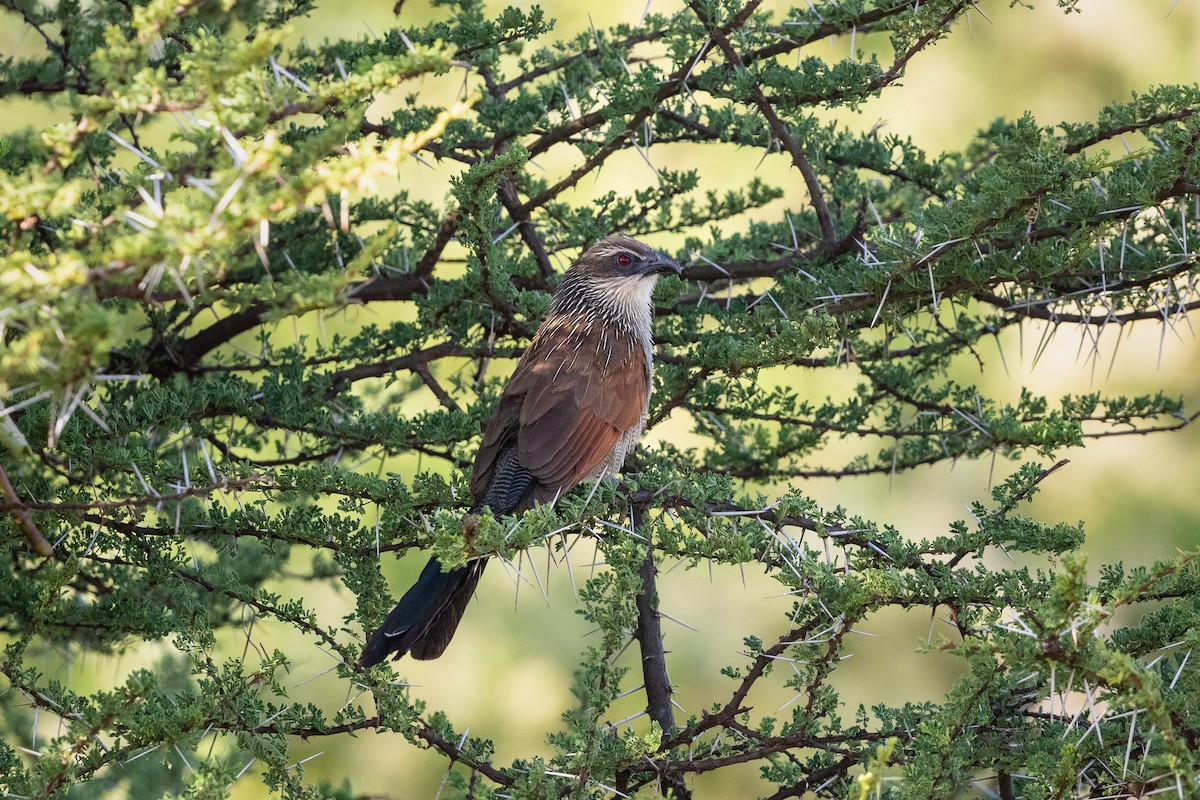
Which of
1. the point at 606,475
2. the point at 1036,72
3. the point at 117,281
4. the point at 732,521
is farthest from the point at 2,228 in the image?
the point at 1036,72

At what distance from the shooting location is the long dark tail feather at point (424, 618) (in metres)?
2.39

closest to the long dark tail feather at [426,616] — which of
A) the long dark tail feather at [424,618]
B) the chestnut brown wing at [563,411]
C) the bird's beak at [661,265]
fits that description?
the long dark tail feather at [424,618]

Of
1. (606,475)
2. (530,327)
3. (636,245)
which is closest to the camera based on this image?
(606,475)

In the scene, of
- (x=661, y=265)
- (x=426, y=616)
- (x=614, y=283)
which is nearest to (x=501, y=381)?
(x=614, y=283)

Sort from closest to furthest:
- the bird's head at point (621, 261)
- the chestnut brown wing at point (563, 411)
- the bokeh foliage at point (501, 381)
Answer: the bokeh foliage at point (501, 381)
the chestnut brown wing at point (563, 411)
the bird's head at point (621, 261)

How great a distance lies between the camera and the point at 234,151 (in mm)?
1482

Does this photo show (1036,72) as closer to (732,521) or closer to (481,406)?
(481,406)

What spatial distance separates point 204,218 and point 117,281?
0.46 ft

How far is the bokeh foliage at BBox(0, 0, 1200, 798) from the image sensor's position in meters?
1.56

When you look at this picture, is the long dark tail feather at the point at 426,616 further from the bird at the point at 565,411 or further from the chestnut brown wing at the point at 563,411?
the chestnut brown wing at the point at 563,411

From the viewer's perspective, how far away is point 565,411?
312cm

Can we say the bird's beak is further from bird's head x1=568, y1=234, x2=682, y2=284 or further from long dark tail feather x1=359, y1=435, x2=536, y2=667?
long dark tail feather x1=359, y1=435, x2=536, y2=667

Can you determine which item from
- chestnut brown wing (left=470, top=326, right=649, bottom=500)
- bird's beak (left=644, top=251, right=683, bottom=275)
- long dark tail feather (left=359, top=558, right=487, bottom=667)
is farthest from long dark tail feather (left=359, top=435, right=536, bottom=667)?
bird's beak (left=644, top=251, right=683, bottom=275)

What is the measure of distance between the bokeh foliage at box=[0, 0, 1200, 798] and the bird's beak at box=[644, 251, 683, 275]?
6cm
